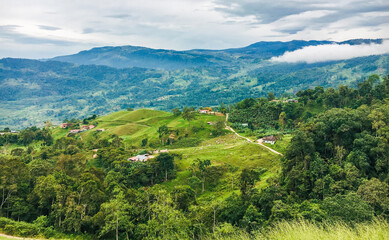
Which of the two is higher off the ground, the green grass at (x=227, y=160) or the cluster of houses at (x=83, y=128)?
the green grass at (x=227, y=160)

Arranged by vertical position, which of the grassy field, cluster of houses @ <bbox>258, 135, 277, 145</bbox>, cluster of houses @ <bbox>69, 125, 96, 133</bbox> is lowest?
cluster of houses @ <bbox>69, 125, 96, 133</bbox>

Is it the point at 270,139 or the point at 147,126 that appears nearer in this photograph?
the point at 270,139

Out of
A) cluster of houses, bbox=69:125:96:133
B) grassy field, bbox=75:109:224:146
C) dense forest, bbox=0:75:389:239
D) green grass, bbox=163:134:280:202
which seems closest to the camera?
dense forest, bbox=0:75:389:239

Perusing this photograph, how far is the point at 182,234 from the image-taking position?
84.8 feet

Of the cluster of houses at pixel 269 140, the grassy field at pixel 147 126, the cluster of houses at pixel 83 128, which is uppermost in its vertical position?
the cluster of houses at pixel 269 140

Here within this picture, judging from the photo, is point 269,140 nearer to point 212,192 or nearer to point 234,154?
point 234,154

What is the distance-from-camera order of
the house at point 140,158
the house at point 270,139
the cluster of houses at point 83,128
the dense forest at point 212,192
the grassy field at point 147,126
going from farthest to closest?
the cluster of houses at point 83,128, the grassy field at point 147,126, the house at point 270,139, the house at point 140,158, the dense forest at point 212,192

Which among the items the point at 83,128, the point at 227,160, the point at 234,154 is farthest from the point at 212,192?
the point at 83,128

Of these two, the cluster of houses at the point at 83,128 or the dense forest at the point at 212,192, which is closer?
the dense forest at the point at 212,192

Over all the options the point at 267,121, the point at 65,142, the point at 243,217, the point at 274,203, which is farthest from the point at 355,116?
the point at 65,142

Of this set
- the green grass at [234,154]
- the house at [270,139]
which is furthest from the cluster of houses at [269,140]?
the green grass at [234,154]

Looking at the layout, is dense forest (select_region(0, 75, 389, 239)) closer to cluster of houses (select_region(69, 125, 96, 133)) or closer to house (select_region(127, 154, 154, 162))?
house (select_region(127, 154, 154, 162))

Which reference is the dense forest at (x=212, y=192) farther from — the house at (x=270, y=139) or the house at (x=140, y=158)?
the house at (x=270, y=139)

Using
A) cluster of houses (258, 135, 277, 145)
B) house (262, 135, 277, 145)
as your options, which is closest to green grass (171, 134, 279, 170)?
cluster of houses (258, 135, 277, 145)
